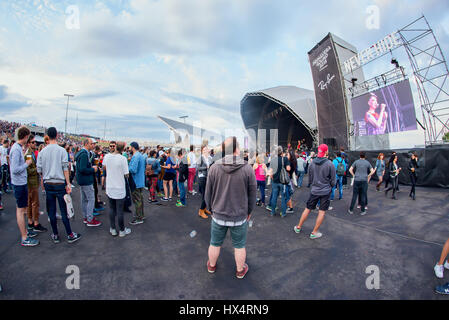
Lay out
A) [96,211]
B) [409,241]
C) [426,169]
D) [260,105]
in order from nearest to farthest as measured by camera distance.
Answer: [409,241] → [96,211] → [426,169] → [260,105]

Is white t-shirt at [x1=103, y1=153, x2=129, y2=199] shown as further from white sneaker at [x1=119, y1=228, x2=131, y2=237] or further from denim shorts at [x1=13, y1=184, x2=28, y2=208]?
denim shorts at [x1=13, y1=184, x2=28, y2=208]

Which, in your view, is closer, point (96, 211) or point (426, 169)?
point (96, 211)

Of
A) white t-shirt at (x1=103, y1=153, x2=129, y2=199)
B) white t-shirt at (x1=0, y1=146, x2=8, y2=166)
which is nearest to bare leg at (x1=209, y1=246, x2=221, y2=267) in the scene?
white t-shirt at (x1=103, y1=153, x2=129, y2=199)

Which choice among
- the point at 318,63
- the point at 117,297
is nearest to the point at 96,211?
the point at 117,297

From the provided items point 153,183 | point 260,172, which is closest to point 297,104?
point 260,172

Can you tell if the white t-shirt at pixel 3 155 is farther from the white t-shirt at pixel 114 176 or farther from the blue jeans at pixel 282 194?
the blue jeans at pixel 282 194

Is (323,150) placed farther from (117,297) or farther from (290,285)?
(117,297)

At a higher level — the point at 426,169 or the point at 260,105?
the point at 260,105

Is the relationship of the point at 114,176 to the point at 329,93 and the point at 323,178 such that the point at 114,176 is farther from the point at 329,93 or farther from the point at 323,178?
the point at 329,93

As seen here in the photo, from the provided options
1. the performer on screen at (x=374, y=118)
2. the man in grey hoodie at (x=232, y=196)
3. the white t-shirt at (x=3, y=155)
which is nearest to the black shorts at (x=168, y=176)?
the man in grey hoodie at (x=232, y=196)

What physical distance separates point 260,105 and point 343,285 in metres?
37.5

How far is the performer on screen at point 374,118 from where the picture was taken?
14.2 metres

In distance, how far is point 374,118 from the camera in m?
14.8

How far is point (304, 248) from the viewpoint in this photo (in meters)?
3.61
